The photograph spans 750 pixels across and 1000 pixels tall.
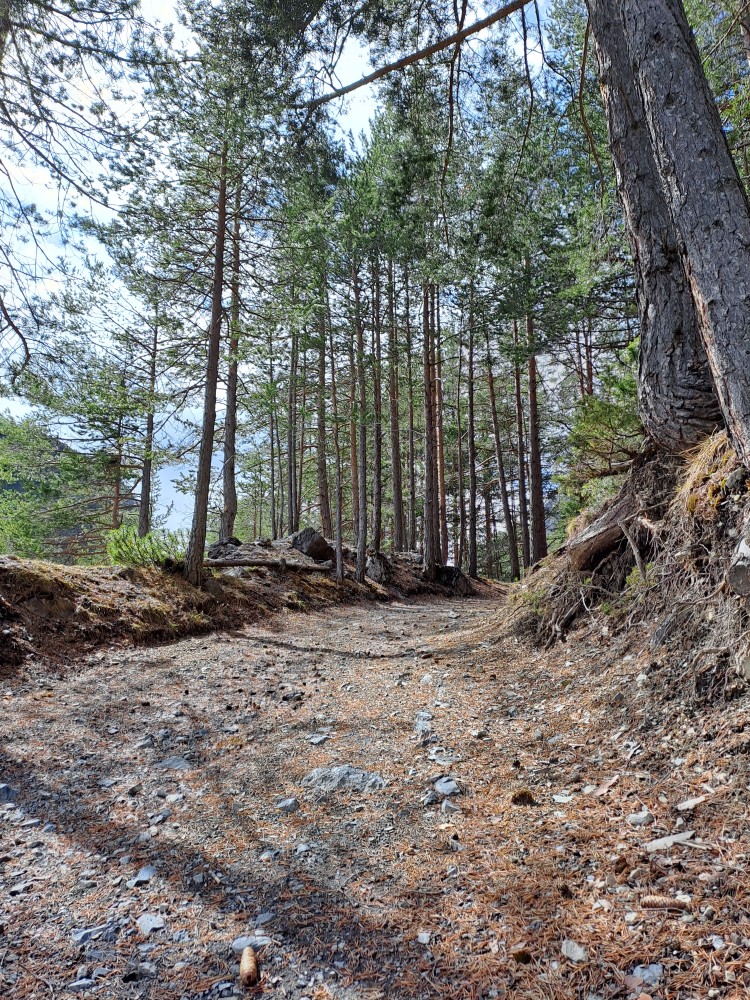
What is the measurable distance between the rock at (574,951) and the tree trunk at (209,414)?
7.74 metres

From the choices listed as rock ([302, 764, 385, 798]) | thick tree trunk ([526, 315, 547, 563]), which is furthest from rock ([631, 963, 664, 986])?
thick tree trunk ([526, 315, 547, 563])

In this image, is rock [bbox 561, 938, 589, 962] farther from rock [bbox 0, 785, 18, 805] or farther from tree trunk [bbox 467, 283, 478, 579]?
tree trunk [bbox 467, 283, 478, 579]

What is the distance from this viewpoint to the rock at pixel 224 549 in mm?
11801

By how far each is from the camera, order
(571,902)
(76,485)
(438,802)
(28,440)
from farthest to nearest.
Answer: (76,485), (28,440), (438,802), (571,902)

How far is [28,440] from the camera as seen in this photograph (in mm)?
15453

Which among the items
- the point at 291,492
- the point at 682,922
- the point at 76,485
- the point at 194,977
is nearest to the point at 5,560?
the point at 194,977

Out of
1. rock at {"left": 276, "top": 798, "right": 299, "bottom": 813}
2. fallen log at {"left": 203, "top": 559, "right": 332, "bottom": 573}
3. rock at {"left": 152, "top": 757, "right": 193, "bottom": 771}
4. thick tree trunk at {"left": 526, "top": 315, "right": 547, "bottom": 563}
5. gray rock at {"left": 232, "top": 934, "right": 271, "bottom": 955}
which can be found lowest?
gray rock at {"left": 232, "top": 934, "right": 271, "bottom": 955}

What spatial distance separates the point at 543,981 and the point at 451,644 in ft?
15.5

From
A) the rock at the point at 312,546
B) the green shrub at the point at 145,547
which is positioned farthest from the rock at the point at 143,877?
the rock at the point at 312,546

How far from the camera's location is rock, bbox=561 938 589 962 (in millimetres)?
1589

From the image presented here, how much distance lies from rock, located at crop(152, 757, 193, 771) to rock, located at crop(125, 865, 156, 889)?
107 centimetres

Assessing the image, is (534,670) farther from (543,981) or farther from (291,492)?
(291,492)

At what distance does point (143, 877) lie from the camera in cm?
219

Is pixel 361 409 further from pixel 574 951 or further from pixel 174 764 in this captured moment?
pixel 574 951
